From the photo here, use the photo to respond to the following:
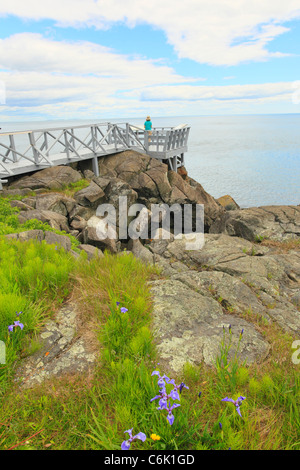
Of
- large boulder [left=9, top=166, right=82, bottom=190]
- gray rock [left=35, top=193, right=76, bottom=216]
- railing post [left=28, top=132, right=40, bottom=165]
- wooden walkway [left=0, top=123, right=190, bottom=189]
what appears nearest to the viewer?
gray rock [left=35, top=193, right=76, bottom=216]

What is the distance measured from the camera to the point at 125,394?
2.12 meters

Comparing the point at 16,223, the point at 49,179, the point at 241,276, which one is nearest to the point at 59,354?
the point at 241,276

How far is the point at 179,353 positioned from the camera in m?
2.88

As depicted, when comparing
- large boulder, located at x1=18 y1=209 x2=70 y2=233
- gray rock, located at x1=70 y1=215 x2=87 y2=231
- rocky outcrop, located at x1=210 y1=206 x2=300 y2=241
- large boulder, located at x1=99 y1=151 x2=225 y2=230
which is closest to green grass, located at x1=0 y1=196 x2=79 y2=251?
large boulder, located at x1=18 y1=209 x2=70 y2=233

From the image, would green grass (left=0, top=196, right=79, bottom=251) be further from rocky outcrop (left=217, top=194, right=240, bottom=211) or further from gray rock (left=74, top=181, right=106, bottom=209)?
rocky outcrop (left=217, top=194, right=240, bottom=211)

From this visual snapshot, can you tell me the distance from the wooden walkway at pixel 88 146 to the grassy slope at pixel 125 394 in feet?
37.6

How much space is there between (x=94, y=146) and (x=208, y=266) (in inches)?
476

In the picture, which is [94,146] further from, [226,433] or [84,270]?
[226,433]

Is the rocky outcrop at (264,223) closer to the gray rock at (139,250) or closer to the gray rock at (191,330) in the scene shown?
the gray rock at (139,250)

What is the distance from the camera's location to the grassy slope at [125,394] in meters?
1.84

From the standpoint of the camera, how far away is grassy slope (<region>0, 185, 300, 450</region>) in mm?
1838

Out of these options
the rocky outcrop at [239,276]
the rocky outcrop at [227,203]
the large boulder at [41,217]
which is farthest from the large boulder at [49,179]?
the rocky outcrop at [227,203]

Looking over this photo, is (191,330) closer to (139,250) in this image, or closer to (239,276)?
(239,276)

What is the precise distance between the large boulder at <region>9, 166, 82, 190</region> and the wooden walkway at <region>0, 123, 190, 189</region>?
326mm
